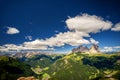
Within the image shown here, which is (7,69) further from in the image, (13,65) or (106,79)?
(106,79)

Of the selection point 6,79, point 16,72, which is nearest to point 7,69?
point 16,72

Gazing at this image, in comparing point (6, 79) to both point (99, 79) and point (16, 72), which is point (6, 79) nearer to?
point (16, 72)

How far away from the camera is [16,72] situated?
173 meters

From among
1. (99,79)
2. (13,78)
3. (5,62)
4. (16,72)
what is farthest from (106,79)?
(5,62)

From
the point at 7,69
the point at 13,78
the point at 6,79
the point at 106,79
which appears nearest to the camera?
the point at 106,79

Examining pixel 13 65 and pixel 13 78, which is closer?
pixel 13 78

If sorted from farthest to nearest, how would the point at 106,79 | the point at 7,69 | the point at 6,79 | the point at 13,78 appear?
the point at 7,69
the point at 13,78
the point at 6,79
the point at 106,79

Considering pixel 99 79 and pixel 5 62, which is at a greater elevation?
pixel 5 62

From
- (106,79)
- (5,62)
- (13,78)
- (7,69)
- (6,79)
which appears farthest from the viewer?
(5,62)

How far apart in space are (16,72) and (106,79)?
87.5 m

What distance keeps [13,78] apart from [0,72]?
11303mm

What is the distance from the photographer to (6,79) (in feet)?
447

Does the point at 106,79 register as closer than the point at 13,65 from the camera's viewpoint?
Yes

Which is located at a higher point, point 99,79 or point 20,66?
point 20,66
